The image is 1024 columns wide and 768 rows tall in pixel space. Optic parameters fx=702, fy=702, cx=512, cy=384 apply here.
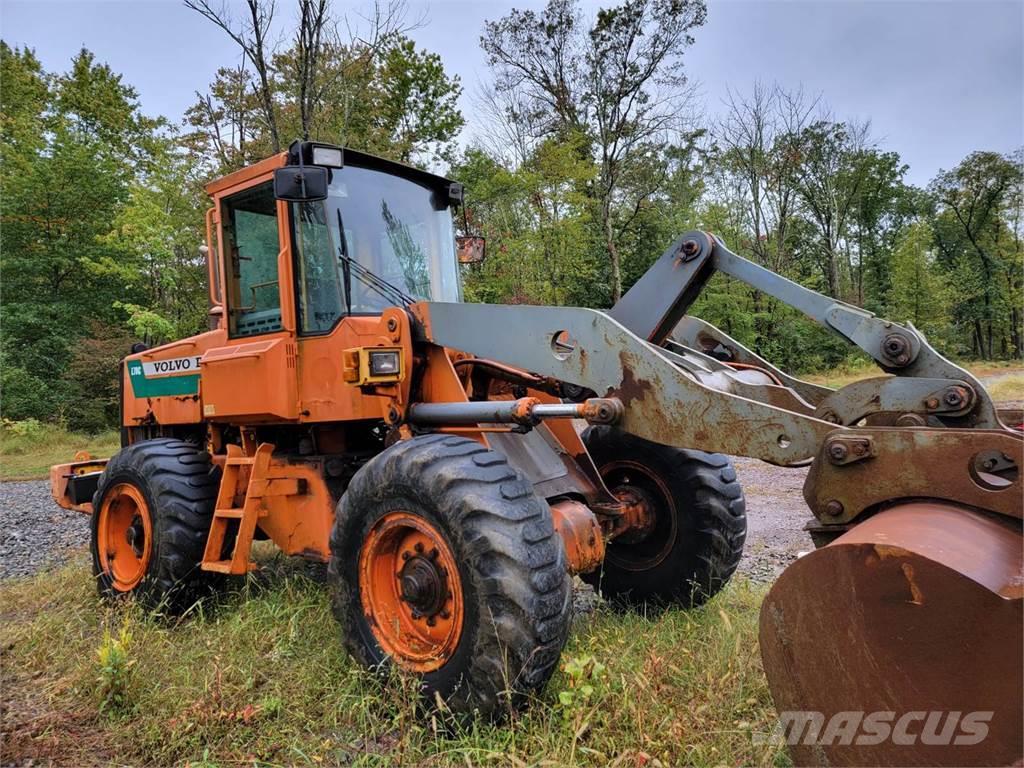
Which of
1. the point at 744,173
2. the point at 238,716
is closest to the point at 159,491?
the point at 238,716

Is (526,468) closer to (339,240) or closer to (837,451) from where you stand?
(837,451)

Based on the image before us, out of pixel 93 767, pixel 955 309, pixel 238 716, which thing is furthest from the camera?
pixel 955 309

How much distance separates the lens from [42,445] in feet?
55.7

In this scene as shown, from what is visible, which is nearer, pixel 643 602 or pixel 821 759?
pixel 821 759

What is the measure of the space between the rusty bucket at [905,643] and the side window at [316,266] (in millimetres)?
2904

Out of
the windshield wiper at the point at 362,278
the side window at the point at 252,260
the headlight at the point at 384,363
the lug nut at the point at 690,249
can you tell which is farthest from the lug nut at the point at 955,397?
the side window at the point at 252,260

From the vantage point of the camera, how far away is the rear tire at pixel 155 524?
458 cm

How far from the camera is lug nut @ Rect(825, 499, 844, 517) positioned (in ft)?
8.20

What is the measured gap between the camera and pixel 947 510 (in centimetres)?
224

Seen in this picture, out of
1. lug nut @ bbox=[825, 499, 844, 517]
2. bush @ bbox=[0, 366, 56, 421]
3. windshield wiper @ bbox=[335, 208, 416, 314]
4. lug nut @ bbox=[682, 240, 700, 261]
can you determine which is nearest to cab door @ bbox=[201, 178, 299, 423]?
windshield wiper @ bbox=[335, 208, 416, 314]

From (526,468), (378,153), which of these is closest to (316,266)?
(526,468)

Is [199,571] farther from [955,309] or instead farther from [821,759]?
[955,309]

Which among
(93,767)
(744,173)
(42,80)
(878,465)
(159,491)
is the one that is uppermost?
(42,80)

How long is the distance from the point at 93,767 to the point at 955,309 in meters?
46.4
